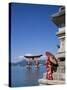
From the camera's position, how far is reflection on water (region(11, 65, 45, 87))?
200cm

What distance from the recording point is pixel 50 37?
212 cm

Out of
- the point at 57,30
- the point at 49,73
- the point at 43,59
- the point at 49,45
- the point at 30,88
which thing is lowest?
the point at 30,88

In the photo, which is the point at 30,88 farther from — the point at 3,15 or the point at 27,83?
the point at 3,15

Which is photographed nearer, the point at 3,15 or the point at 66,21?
the point at 3,15

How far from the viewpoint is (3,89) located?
1.98 metres

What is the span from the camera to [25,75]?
203 cm

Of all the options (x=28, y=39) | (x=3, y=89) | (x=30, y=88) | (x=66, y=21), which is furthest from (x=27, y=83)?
(x=66, y=21)

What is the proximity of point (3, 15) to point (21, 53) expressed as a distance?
37 centimetres

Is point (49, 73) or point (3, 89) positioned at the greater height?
point (49, 73)

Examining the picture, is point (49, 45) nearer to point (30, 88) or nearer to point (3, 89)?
point (30, 88)

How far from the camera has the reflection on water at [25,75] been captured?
2.00 m

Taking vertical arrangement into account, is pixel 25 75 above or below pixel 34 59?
below

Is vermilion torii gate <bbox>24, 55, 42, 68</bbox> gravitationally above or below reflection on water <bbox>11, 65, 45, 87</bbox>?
above

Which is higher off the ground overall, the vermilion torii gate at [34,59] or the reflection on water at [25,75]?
the vermilion torii gate at [34,59]
